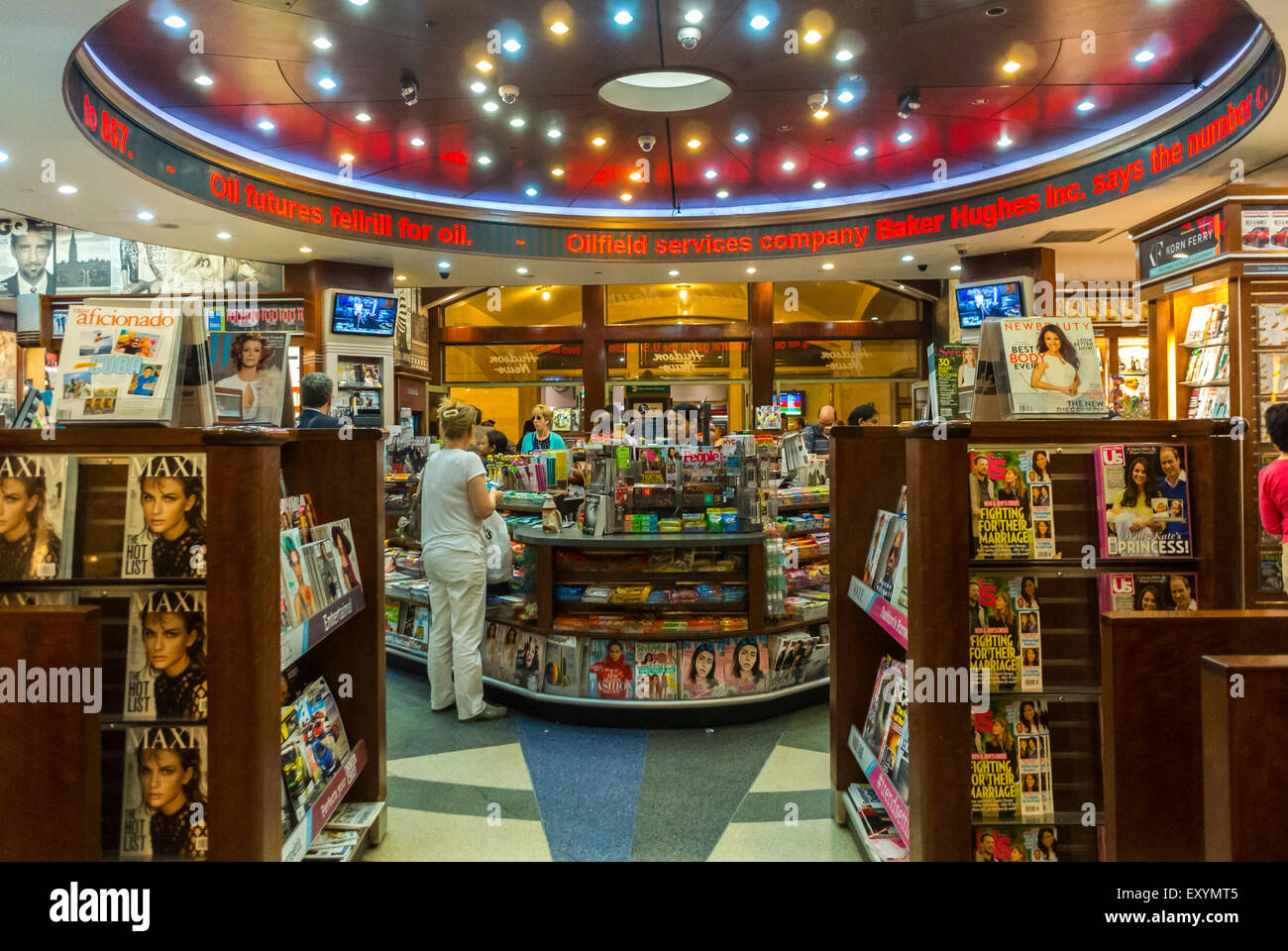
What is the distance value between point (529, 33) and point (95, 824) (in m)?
5.22

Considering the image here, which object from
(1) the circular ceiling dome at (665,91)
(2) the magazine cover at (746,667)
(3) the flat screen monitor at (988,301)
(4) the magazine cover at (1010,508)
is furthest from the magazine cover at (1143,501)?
(3) the flat screen monitor at (988,301)

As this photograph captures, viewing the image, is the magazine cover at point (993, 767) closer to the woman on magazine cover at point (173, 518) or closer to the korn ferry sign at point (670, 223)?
the woman on magazine cover at point (173, 518)

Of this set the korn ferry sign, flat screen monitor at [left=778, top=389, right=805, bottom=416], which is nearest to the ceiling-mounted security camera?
the korn ferry sign

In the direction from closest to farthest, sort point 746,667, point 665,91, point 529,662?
point 746,667 < point 529,662 < point 665,91

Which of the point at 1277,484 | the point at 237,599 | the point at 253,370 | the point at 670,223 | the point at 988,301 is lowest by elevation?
the point at 237,599

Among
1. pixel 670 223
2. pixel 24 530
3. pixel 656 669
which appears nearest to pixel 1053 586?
pixel 656 669

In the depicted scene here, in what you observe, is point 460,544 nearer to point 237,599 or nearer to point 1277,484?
point 237,599

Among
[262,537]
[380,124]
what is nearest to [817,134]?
[380,124]

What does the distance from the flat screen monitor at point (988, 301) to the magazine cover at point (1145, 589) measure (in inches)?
278

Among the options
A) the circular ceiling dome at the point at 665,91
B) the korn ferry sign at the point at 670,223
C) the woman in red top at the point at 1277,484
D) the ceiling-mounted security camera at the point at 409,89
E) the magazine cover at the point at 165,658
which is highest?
the circular ceiling dome at the point at 665,91

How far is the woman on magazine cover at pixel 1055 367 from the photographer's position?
2.15 metres

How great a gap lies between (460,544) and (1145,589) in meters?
3.12

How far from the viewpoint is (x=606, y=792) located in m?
3.29

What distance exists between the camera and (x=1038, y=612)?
1.99 metres
